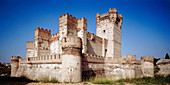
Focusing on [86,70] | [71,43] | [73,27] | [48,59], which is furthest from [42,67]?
[73,27]

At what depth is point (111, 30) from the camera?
98.6 feet

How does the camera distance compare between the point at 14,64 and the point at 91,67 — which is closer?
the point at 91,67

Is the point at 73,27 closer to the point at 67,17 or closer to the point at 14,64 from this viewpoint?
the point at 67,17

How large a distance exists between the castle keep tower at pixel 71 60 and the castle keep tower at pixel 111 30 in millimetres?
16847

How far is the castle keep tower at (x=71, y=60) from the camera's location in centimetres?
1328

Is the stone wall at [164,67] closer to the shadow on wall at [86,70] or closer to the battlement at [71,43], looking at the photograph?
the shadow on wall at [86,70]

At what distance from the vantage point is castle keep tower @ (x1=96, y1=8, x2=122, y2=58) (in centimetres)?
2976

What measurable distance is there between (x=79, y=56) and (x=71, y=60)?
3.54 feet

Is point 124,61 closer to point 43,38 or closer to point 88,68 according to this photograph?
point 88,68

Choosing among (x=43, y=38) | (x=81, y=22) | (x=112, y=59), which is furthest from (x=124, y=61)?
(x=43, y=38)

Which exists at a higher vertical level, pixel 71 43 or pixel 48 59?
pixel 71 43

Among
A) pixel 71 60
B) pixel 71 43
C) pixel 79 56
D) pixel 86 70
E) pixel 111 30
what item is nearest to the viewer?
pixel 71 60

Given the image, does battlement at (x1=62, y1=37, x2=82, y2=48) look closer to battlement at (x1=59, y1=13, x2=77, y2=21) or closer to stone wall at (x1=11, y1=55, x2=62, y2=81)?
stone wall at (x1=11, y1=55, x2=62, y2=81)

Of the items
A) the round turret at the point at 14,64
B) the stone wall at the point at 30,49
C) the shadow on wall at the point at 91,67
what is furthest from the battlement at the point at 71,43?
the stone wall at the point at 30,49
